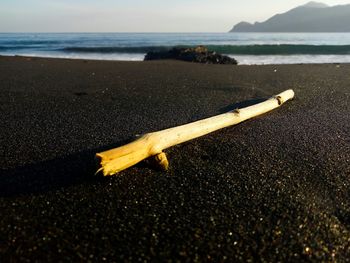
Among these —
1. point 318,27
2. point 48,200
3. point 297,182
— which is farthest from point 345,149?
point 318,27

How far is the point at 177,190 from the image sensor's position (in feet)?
6.70

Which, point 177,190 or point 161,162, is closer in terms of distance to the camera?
point 177,190

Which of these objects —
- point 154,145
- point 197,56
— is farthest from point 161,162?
point 197,56

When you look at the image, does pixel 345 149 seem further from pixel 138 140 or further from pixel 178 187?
pixel 138 140

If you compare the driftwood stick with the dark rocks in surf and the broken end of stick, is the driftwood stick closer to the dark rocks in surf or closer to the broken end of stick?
the broken end of stick

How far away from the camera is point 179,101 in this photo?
176 inches

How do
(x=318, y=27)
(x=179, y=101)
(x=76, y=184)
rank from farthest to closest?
(x=318, y=27)
(x=179, y=101)
(x=76, y=184)

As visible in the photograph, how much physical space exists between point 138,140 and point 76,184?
0.42m

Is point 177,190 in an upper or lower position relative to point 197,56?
lower

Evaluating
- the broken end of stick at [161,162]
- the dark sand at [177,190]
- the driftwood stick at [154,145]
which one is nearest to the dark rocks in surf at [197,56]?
the dark sand at [177,190]

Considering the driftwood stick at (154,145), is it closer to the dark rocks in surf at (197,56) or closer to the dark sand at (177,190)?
the dark sand at (177,190)

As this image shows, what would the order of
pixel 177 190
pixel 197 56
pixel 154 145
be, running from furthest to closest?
1. pixel 197 56
2. pixel 154 145
3. pixel 177 190

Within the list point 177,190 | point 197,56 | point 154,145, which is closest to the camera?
point 177,190

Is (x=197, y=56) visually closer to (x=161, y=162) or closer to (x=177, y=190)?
(x=161, y=162)
